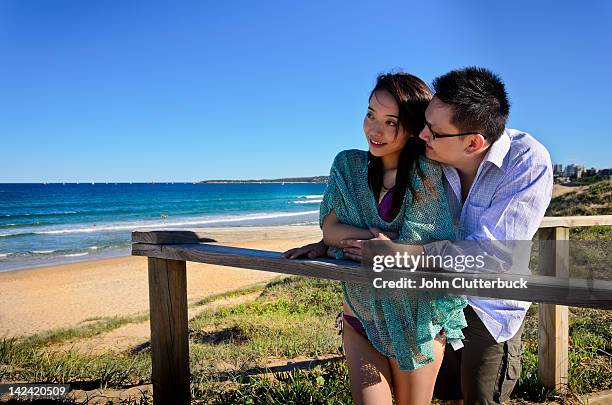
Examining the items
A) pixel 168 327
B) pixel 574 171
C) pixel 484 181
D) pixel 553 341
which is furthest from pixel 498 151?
pixel 574 171

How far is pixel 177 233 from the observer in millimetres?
2469

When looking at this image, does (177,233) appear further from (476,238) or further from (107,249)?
(107,249)

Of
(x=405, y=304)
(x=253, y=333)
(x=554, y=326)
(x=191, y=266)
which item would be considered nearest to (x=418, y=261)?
(x=405, y=304)

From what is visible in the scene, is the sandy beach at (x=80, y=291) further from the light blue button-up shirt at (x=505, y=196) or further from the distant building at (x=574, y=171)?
the distant building at (x=574, y=171)

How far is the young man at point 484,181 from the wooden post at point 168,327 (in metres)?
0.76

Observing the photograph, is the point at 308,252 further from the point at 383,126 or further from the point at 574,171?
the point at 574,171

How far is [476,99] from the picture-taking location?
1.86m

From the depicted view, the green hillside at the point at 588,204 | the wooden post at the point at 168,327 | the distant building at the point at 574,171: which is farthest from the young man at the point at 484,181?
the distant building at the point at 574,171

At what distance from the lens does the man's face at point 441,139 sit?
185 cm

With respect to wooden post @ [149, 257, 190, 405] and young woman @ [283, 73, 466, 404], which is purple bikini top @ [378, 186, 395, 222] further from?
wooden post @ [149, 257, 190, 405]

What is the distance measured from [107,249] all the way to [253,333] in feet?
54.7

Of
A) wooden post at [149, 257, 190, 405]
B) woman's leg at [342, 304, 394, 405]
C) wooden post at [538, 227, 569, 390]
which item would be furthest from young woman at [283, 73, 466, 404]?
wooden post at [538, 227, 569, 390]

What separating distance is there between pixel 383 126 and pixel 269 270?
71cm

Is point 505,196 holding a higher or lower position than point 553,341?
higher
